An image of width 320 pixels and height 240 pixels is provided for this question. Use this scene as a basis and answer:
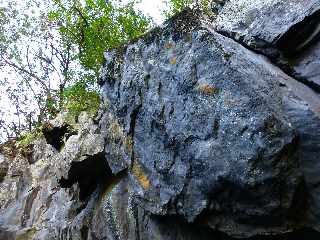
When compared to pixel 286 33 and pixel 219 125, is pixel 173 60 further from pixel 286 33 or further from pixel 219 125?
pixel 286 33

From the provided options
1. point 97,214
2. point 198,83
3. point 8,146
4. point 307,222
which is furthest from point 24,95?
point 307,222

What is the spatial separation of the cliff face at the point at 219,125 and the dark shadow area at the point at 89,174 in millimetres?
1190

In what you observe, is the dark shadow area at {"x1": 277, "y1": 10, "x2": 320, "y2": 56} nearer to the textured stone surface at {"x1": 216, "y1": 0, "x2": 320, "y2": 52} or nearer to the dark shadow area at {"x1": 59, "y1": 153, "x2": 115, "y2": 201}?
the textured stone surface at {"x1": 216, "y1": 0, "x2": 320, "y2": 52}

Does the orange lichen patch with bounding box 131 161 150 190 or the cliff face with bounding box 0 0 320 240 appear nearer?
the cliff face with bounding box 0 0 320 240

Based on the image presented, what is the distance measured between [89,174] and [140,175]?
382 centimetres

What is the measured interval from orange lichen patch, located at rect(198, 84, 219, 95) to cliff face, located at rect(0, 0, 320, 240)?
0.06 ft

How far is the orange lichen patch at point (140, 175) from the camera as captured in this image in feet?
25.2

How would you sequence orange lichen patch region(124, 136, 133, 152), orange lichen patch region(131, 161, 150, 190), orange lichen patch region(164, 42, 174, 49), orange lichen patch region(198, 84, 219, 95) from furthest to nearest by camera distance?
1. orange lichen patch region(124, 136, 133, 152)
2. orange lichen patch region(131, 161, 150, 190)
3. orange lichen patch region(164, 42, 174, 49)
4. orange lichen patch region(198, 84, 219, 95)

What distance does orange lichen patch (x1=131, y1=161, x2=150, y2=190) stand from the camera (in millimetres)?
7674

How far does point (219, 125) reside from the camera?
6355 millimetres

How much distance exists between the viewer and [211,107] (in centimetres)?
654

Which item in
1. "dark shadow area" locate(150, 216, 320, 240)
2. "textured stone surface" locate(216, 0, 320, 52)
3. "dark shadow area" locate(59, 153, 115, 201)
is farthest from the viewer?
"dark shadow area" locate(59, 153, 115, 201)

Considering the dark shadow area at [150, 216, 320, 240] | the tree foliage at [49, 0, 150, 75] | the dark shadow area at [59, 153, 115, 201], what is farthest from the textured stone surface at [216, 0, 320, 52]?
the tree foliage at [49, 0, 150, 75]

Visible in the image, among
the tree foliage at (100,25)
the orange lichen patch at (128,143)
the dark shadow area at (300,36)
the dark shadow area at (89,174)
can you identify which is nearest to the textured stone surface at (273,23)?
the dark shadow area at (300,36)
